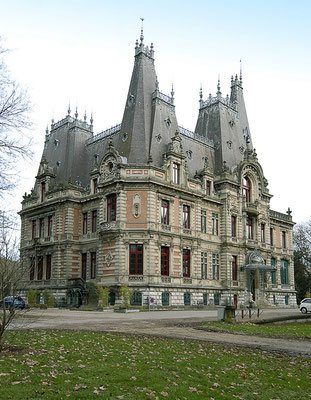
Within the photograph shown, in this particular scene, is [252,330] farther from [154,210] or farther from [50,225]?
[50,225]

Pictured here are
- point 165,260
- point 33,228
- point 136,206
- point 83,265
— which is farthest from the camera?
point 33,228

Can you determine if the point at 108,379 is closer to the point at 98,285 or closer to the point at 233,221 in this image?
the point at 98,285

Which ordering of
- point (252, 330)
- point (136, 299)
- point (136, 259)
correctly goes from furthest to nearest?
1. point (136, 259)
2. point (136, 299)
3. point (252, 330)

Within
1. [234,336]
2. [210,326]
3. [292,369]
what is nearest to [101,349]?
[292,369]

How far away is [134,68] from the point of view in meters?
49.6

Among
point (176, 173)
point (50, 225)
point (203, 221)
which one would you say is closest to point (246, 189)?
point (203, 221)

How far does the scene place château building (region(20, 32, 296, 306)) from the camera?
4234 centimetres

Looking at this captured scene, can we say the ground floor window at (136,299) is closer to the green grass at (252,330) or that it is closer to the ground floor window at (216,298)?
the ground floor window at (216,298)

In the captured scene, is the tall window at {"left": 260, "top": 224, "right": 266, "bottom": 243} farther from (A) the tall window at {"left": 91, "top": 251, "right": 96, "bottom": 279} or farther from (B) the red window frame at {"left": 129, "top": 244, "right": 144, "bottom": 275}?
(A) the tall window at {"left": 91, "top": 251, "right": 96, "bottom": 279}

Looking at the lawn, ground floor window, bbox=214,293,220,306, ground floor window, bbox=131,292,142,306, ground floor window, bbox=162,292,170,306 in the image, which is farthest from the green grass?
ground floor window, bbox=214,293,220,306

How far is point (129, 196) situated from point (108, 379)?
110ft

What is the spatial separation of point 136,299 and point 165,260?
5.10 metres

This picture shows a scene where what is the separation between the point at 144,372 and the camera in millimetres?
10211

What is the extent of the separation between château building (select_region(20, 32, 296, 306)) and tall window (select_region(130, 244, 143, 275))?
0.09 metres
